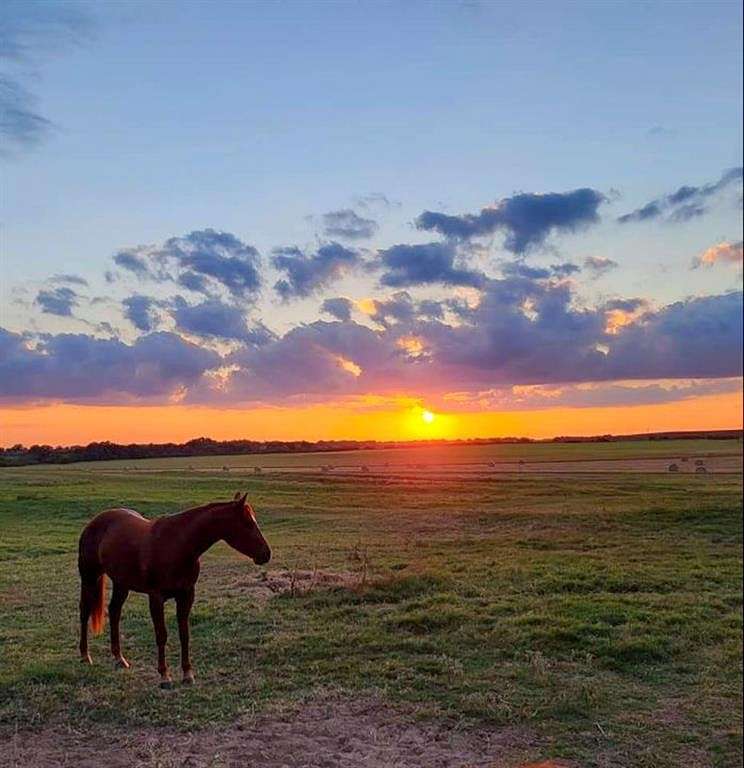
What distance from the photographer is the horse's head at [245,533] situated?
3.24m

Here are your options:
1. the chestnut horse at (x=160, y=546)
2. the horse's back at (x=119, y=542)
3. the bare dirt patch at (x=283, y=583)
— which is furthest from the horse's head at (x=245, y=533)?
the bare dirt patch at (x=283, y=583)

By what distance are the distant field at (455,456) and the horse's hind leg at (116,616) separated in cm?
75

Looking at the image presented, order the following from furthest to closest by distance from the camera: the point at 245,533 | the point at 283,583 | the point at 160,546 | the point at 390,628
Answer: the point at 283,583 → the point at 390,628 → the point at 160,546 → the point at 245,533

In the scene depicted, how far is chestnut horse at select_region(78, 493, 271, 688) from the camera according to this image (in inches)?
130

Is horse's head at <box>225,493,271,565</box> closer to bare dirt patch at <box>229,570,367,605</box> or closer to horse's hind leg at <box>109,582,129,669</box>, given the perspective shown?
horse's hind leg at <box>109,582,129,669</box>

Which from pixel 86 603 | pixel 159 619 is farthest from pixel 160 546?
pixel 86 603

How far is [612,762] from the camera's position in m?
3.31

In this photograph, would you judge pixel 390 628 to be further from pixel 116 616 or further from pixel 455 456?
pixel 116 616

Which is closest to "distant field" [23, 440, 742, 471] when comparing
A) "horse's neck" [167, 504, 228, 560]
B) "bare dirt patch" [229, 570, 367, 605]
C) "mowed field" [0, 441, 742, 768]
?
"mowed field" [0, 441, 742, 768]

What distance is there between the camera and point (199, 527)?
338 cm

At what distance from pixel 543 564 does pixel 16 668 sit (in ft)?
14.4

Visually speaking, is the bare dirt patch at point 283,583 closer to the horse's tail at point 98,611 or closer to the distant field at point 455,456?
the distant field at point 455,456

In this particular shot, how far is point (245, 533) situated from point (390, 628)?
225cm

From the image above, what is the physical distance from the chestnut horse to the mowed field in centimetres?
56
